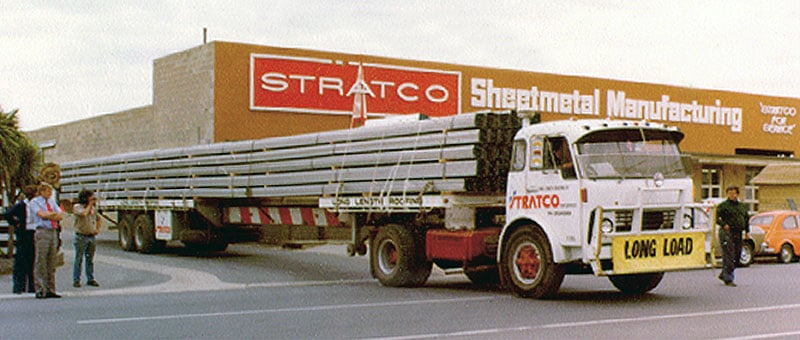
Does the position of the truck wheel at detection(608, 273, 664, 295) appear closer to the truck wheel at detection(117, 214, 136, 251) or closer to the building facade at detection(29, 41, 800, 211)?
the building facade at detection(29, 41, 800, 211)

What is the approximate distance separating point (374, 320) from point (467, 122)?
438cm

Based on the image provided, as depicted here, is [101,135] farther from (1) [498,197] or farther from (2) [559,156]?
(2) [559,156]

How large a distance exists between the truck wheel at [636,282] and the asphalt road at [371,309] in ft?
0.89

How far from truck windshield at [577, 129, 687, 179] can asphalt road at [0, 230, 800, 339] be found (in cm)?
177

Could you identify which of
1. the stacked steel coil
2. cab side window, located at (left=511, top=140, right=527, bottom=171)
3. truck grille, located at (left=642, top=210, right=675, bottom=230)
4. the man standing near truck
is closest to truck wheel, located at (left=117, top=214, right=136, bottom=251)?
the stacked steel coil

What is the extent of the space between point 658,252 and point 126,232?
16473 mm

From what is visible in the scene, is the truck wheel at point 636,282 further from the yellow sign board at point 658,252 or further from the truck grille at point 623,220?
the truck grille at point 623,220

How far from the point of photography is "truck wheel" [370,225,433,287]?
16391 millimetres

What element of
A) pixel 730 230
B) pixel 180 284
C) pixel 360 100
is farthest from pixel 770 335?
pixel 360 100

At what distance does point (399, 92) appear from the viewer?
1287 inches

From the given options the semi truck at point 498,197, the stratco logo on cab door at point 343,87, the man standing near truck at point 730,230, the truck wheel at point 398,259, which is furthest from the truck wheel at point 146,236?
the man standing near truck at point 730,230

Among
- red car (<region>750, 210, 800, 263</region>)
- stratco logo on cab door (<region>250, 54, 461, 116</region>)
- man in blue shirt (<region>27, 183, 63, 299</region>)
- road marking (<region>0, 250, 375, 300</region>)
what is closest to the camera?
man in blue shirt (<region>27, 183, 63, 299</region>)

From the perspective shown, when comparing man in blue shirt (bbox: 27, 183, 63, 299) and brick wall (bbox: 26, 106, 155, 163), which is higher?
brick wall (bbox: 26, 106, 155, 163)

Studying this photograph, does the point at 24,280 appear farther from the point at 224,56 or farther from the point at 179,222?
the point at 224,56
